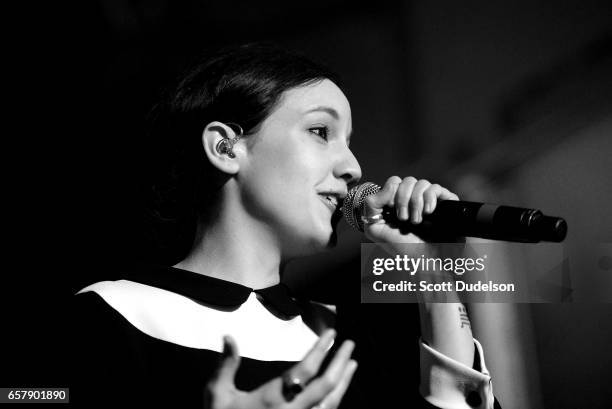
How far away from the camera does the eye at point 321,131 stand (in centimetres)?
138

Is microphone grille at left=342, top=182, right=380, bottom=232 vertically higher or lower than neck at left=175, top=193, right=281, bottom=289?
higher

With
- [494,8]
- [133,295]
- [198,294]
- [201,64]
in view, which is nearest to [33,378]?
[133,295]

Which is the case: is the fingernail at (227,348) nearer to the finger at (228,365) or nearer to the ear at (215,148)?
the finger at (228,365)

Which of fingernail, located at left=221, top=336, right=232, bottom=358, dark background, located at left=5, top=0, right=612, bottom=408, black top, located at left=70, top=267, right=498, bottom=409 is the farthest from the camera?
dark background, located at left=5, top=0, right=612, bottom=408

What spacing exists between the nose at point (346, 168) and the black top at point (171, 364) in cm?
30

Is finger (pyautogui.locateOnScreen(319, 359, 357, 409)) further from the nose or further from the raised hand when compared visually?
the nose

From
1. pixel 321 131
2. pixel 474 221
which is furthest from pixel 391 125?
pixel 474 221

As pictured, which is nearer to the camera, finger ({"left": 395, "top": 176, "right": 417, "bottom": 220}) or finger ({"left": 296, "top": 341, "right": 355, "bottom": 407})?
finger ({"left": 296, "top": 341, "right": 355, "bottom": 407})

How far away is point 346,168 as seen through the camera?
1337mm

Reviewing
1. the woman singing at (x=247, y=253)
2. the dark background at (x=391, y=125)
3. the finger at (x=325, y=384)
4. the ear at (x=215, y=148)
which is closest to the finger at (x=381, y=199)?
the woman singing at (x=247, y=253)

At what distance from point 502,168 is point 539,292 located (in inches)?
16.1

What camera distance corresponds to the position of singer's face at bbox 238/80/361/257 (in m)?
1.28

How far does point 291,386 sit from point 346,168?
0.62m

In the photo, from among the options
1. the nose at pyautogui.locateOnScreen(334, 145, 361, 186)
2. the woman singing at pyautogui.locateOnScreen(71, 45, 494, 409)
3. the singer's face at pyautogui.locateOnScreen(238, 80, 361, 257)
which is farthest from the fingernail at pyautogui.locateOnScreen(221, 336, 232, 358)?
the nose at pyautogui.locateOnScreen(334, 145, 361, 186)
